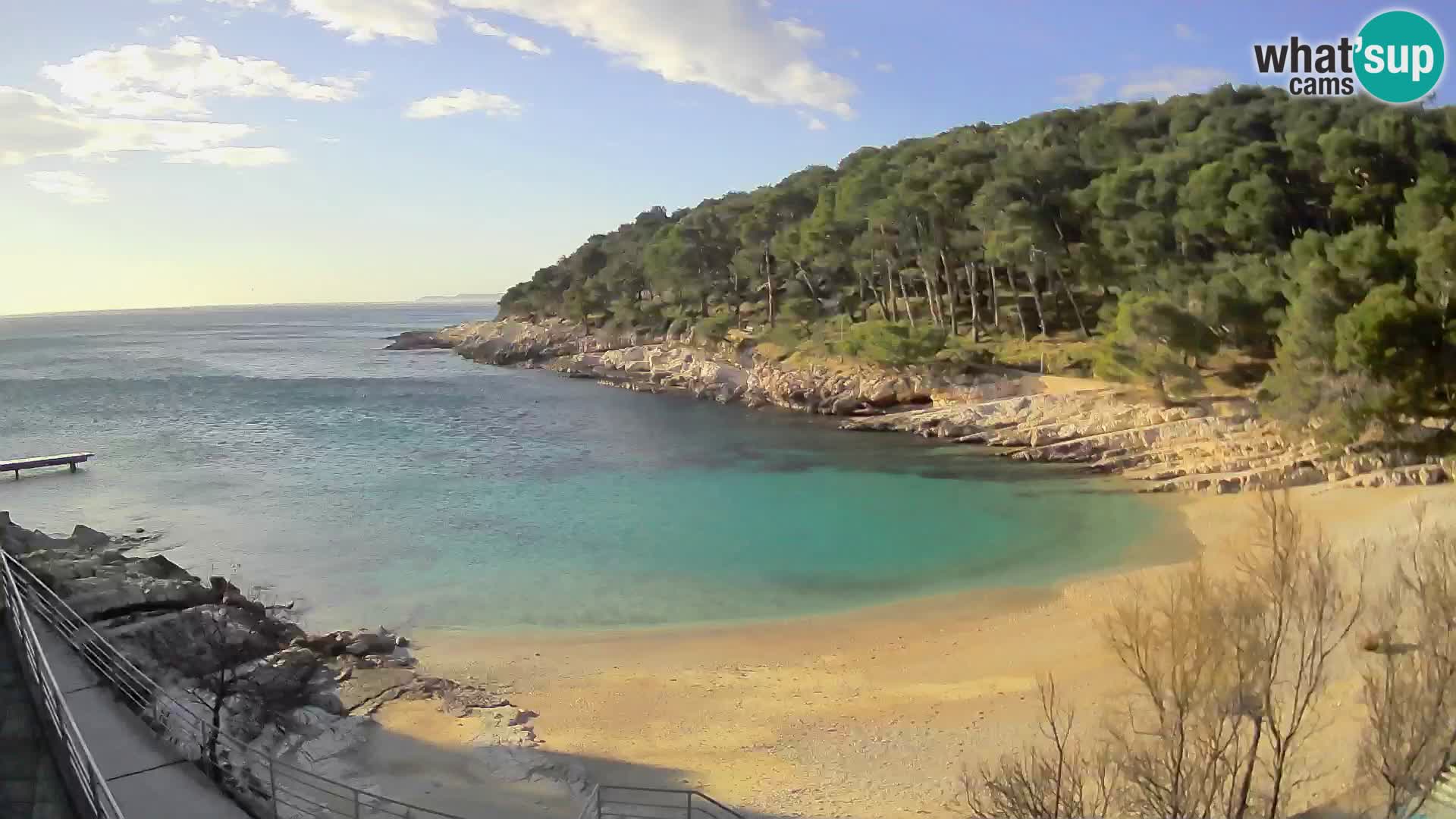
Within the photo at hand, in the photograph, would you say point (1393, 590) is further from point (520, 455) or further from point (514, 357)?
point (514, 357)

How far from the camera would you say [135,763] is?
782 centimetres

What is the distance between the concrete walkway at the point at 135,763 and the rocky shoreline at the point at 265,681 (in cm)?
22

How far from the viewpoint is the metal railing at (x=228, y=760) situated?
783cm

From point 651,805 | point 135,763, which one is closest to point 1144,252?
point 651,805

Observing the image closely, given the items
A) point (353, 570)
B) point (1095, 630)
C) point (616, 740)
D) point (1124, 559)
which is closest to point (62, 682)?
Result: point (616, 740)

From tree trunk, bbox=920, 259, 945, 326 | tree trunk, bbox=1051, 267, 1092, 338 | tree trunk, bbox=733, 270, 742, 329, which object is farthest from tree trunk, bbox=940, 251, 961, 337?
tree trunk, bbox=733, 270, 742, 329

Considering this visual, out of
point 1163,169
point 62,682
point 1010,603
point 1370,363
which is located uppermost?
point 1163,169

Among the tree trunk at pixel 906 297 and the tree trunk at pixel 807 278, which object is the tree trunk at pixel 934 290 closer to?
the tree trunk at pixel 906 297

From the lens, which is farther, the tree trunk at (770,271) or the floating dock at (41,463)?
the tree trunk at (770,271)

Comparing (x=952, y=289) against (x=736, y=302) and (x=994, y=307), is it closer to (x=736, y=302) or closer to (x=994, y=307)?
(x=994, y=307)

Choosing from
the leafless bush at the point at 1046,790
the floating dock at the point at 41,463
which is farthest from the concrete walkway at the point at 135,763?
the floating dock at the point at 41,463

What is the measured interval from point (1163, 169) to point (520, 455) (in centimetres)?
2616

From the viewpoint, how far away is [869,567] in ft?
64.4

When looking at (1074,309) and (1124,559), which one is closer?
(1124,559)
